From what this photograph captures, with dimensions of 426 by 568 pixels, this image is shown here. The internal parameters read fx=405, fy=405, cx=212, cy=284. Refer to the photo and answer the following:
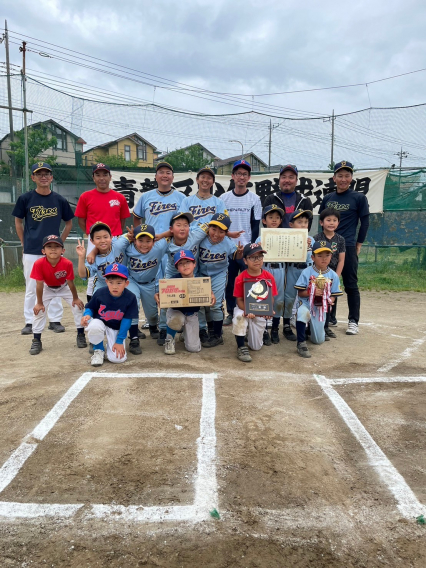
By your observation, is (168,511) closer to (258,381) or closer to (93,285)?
(258,381)

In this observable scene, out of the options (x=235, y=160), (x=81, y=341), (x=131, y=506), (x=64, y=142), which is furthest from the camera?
(x=64, y=142)

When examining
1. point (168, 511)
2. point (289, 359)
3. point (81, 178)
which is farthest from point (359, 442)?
point (81, 178)

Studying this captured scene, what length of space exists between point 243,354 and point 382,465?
1.85 metres

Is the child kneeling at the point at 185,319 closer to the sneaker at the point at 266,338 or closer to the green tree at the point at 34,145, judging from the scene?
the sneaker at the point at 266,338

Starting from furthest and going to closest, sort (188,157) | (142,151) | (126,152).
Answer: (188,157) → (142,151) → (126,152)

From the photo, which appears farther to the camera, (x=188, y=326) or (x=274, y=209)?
(x=274, y=209)

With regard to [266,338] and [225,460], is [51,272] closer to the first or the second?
[266,338]

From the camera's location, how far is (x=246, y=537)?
5.48ft

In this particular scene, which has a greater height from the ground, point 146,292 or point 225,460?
point 146,292

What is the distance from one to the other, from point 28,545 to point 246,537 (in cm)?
89

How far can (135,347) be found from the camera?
4.11 metres

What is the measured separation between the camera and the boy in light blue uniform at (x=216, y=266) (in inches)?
171

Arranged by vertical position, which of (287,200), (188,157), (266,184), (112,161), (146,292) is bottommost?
(146,292)

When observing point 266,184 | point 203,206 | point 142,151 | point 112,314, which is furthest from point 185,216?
point 142,151
